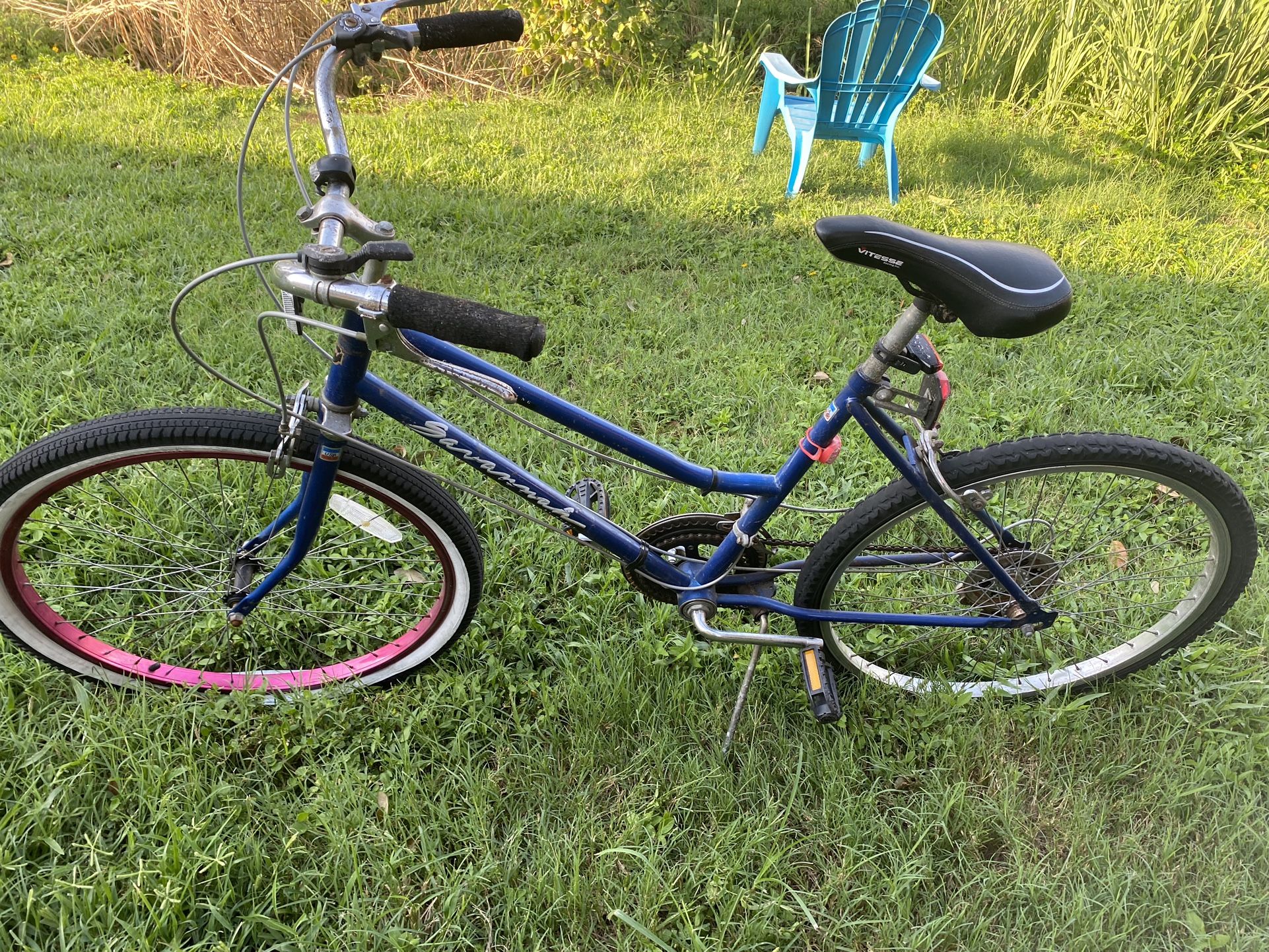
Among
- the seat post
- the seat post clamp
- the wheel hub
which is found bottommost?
the wheel hub

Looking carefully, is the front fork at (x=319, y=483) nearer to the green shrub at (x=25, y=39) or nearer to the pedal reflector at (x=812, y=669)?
the pedal reflector at (x=812, y=669)

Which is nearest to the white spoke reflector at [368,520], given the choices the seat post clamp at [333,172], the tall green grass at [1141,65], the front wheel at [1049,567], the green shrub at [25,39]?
the seat post clamp at [333,172]

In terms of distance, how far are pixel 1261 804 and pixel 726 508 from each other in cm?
158

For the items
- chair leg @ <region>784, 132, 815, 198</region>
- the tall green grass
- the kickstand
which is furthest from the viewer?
the tall green grass

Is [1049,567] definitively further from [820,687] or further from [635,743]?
[635,743]

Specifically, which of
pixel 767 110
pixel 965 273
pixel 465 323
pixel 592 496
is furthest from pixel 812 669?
pixel 767 110

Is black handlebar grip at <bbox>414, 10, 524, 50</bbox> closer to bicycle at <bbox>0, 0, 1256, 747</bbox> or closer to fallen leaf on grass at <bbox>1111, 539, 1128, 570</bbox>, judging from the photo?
bicycle at <bbox>0, 0, 1256, 747</bbox>

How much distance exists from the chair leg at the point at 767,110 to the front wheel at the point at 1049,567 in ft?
11.6

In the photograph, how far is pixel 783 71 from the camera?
4941 millimetres

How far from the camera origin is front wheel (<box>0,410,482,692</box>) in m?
1.59

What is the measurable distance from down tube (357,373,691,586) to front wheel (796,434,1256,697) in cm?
43

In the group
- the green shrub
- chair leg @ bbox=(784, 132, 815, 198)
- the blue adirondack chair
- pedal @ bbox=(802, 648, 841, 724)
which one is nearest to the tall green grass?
the blue adirondack chair

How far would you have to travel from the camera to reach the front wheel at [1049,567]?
1.73 m

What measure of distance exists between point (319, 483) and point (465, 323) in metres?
0.75
